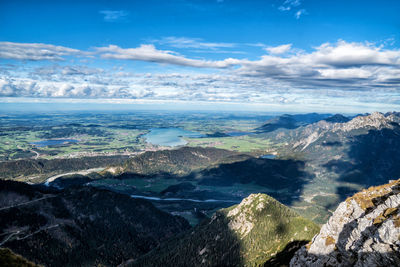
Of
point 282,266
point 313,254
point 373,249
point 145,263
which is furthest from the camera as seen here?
point 145,263

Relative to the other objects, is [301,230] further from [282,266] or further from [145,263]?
[145,263]

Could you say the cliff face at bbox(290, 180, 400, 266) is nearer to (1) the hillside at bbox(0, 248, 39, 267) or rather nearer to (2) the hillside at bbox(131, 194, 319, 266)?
(1) the hillside at bbox(0, 248, 39, 267)

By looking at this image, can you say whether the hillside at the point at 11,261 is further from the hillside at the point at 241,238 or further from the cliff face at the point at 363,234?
the hillside at the point at 241,238

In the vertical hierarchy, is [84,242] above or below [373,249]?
below

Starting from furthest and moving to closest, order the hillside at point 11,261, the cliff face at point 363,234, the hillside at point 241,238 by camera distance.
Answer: the hillside at point 241,238
the cliff face at point 363,234
the hillside at point 11,261

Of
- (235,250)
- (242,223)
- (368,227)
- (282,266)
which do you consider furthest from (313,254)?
(242,223)

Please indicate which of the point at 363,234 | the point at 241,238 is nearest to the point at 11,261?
the point at 363,234

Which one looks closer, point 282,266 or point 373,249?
point 373,249

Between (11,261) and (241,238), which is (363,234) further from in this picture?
(241,238)

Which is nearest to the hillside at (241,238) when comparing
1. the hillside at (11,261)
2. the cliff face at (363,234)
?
the cliff face at (363,234)
